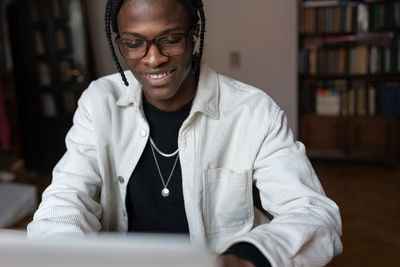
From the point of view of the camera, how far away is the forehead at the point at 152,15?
3.02ft

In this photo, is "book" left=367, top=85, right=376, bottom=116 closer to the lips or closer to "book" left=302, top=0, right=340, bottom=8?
"book" left=302, top=0, right=340, bottom=8

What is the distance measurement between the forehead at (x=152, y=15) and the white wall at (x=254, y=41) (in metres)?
3.44

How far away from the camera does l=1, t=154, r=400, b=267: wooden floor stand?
235 centimetres

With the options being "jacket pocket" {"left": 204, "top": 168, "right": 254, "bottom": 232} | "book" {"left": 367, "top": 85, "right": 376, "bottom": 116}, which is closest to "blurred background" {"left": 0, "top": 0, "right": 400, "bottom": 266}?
"book" {"left": 367, "top": 85, "right": 376, "bottom": 116}

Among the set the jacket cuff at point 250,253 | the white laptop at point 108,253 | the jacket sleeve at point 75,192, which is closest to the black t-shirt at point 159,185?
the jacket sleeve at point 75,192

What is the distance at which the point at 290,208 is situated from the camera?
868 millimetres


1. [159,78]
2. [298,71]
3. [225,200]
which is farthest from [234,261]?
[298,71]

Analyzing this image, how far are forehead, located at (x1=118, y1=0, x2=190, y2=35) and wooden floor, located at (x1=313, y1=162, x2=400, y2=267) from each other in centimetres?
180

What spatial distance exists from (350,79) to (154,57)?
3.64 meters

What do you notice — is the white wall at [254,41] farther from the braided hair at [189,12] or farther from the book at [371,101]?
the braided hair at [189,12]

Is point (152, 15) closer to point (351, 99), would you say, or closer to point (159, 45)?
point (159, 45)

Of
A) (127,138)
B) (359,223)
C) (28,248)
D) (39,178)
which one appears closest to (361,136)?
(359,223)

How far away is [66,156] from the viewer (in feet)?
3.58

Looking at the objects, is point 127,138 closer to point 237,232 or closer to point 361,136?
point 237,232
